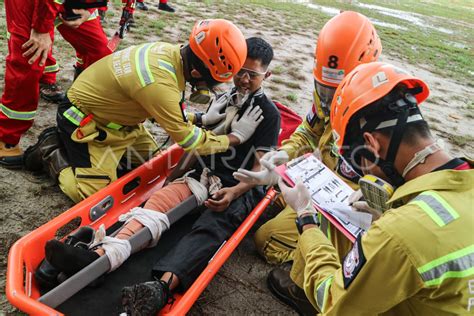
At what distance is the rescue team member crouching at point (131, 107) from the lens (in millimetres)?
2791

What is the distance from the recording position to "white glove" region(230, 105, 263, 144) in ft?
10.0

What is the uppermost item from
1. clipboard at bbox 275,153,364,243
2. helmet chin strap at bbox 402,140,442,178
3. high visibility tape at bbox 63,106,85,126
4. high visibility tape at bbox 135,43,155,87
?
helmet chin strap at bbox 402,140,442,178

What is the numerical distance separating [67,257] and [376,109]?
5.90ft

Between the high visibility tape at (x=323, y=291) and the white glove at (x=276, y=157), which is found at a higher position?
the high visibility tape at (x=323, y=291)

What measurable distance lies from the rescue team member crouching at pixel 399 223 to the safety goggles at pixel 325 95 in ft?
3.21

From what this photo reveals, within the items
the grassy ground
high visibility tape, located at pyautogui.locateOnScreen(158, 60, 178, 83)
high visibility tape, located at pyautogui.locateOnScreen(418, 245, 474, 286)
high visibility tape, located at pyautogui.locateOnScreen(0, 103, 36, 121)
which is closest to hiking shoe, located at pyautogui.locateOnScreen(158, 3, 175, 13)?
the grassy ground

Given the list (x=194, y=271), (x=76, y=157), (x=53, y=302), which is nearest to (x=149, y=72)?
(x=76, y=157)

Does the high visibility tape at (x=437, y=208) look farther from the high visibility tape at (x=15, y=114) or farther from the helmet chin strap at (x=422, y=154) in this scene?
the high visibility tape at (x=15, y=114)

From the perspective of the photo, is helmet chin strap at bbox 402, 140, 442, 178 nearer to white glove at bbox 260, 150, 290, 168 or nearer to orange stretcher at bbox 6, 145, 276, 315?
orange stretcher at bbox 6, 145, 276, 315

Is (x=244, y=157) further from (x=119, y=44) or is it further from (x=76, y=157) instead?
(x=119, y=44)

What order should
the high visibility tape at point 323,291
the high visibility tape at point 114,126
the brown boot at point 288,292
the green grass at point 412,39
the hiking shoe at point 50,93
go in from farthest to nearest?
the green grass at point 412,39, the hiking shoe at point 50,93, the high visibility tape at point 114,126, the brown boot at point 288,292, the high visibility tape at point 323,291

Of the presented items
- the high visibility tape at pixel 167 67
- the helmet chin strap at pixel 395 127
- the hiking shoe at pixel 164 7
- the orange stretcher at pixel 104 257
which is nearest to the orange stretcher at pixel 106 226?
the orange stretcher at pixel 104 257

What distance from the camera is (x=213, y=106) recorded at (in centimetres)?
336

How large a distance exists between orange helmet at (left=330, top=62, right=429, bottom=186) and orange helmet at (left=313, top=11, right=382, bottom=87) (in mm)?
937
